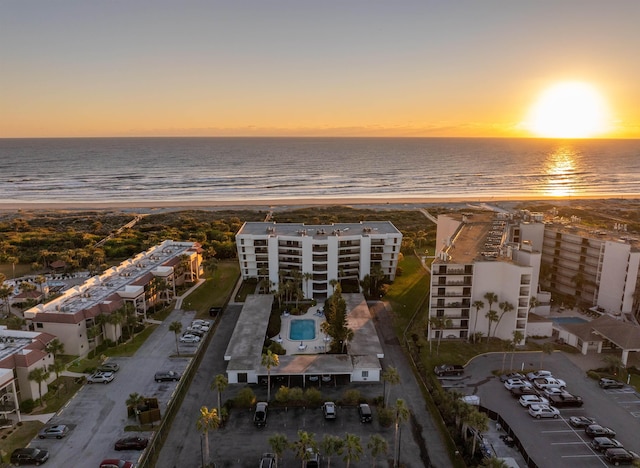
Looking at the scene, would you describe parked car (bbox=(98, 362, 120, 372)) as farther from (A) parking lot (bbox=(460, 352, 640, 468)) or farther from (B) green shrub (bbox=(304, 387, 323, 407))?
(A) parking lot (bbox=(460, 352, 640, 468))

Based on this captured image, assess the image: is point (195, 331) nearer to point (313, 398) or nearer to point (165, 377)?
point (165, 377)

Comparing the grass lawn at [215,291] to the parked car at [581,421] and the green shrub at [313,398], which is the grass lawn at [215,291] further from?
the parked car at [581,421]

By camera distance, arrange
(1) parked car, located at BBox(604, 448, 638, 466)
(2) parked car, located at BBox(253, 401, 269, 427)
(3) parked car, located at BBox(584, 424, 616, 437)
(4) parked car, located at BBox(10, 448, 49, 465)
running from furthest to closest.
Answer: (2) parked car, located at BBox(253, 401, 269, 427) < (3) parked car, located at BBox(584, 424, 616, 437) < (1) parked car, located at BBox(604, 448, 638, 466) < (4) parked car, located at BBox(10, 448, 49, 465)

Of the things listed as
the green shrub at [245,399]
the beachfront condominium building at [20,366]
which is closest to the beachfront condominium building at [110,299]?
the beachfront condominium building at [20,366]

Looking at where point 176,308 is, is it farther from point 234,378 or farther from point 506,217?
point 506,217

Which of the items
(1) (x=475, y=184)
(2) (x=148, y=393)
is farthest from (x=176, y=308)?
(1) (x=475, y=184)

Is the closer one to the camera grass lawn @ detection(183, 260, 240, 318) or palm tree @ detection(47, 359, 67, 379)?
palm tree @ detection(47, 359, 67, 379)

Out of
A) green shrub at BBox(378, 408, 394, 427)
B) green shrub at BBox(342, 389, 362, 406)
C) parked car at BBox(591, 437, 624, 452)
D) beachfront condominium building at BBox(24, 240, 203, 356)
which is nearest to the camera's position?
parked car at BBox(591, 437, 624, 452)

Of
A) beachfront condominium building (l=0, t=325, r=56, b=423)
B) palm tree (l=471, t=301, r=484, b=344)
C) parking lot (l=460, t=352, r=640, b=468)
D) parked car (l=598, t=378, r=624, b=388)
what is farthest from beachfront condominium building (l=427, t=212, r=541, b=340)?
beachfront condominium building (l=0, t=325, r=56, b=423)
